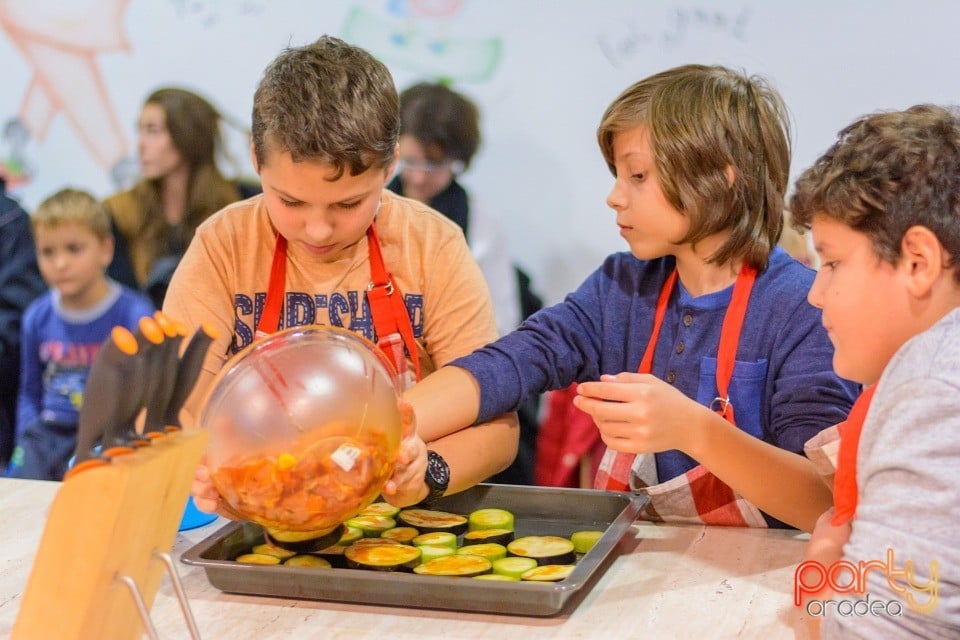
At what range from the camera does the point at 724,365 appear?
4.99ft

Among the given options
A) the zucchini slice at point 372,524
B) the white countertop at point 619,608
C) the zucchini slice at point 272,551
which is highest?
the zucchini slice at point 272,551

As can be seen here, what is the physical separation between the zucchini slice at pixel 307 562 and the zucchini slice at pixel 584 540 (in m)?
0.29

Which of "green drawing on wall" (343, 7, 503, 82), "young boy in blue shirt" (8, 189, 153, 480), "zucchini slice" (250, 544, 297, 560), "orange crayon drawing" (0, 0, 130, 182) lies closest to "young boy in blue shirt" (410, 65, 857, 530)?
"zucchini slice" (250, 544, 297, 560)

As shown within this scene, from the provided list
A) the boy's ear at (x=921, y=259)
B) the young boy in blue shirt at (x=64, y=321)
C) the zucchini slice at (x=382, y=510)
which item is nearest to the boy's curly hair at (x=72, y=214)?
the young boy in blue shirt at (x=64, y=321)

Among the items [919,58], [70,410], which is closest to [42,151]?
[70,410]

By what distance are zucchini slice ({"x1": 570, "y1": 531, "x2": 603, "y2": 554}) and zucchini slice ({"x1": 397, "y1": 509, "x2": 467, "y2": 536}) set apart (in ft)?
0.48

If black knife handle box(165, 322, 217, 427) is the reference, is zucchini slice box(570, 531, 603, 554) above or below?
below

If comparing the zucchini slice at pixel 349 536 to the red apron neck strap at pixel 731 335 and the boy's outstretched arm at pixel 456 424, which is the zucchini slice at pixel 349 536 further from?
the red apron neck strap at pixel 731 335

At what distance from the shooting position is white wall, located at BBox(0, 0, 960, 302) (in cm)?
285

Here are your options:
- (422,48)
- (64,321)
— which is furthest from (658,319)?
(64,321)

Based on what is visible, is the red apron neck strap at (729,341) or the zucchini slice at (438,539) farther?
the red apron neck strap at (729,341)

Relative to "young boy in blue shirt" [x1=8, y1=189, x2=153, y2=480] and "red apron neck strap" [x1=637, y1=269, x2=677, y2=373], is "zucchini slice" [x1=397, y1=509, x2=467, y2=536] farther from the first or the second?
"young boy in blue shirt" [x1=8, y1=189, x2=153, y2=480]

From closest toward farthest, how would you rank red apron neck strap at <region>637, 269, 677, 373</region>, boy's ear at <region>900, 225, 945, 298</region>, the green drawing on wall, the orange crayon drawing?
boy's ear at <region>900, 225, 945, 298</region> < red apron neck strap at <region>637, 269, 677, 373</region> < the green drawing on wall < the orange crayon drawing

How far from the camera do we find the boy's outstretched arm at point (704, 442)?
1295 millimetres
